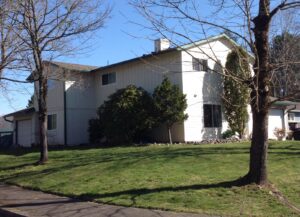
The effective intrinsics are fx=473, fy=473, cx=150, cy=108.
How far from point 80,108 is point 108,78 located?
275cm

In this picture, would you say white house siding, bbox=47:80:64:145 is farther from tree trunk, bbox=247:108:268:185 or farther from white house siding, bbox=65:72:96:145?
tree trunk, bbox=247:108:268:185

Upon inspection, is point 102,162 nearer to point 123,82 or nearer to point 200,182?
point 200,182

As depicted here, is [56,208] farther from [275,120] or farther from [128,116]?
[275,120]

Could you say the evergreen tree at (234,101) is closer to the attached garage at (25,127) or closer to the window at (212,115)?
the window at (212,115)

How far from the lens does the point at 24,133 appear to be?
3406cm

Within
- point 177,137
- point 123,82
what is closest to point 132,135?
point 177,137

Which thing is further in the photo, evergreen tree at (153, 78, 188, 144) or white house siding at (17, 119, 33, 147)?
white house siding at (17, 119, 33, 147)

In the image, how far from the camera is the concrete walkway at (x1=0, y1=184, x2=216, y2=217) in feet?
31.7

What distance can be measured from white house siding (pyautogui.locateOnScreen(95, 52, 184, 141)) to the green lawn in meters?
4.69

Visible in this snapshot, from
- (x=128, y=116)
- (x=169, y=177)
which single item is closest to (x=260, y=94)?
(x=169, y=177)

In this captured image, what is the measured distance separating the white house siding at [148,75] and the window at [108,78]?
0.20m

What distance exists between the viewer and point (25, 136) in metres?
34.0

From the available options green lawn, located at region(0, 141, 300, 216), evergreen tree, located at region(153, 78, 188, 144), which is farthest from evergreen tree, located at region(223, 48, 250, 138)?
green lawn, located at region(0, 141, 300, 216)

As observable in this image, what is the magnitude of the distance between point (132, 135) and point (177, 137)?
2.33 m
